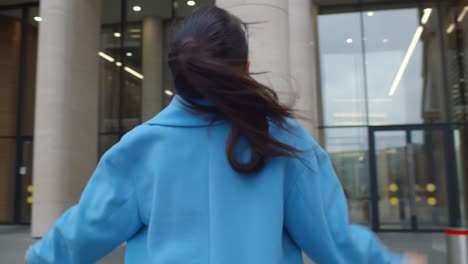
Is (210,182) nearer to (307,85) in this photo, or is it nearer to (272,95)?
(272,95)

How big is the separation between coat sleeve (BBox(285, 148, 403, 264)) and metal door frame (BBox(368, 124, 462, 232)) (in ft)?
45.2

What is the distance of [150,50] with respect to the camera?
16.3 metres

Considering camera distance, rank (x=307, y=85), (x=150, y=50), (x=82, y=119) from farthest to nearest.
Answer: (x=150, y=50)
(x=82, y=119)
(x=307, y=85)

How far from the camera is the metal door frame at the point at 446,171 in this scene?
46.1ft

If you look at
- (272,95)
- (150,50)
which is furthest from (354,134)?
(272,95)

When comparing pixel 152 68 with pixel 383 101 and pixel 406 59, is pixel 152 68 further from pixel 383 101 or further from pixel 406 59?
pixel 406 59

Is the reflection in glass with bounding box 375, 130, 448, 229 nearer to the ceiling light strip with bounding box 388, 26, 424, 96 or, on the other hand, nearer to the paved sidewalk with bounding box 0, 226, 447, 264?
the paved sidewalk with bounding box 0, 226, 447, 264

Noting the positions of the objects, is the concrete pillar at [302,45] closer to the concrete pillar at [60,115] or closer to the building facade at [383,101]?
the building facade at [383,101]

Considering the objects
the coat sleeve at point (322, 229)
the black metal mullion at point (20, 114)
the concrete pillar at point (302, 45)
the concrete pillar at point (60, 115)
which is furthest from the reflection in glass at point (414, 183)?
the coat sleeve at point (322, 229)

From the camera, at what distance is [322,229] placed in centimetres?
109

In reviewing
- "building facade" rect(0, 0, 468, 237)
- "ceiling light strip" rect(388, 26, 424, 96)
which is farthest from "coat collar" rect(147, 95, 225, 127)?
"ceiling light strip" rect(388, 26, 424, 96)

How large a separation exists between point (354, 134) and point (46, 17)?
9378mm

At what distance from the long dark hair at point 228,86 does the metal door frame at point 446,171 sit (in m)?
13.9

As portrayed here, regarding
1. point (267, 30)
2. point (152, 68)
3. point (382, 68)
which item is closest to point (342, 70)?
point (382, 68)
